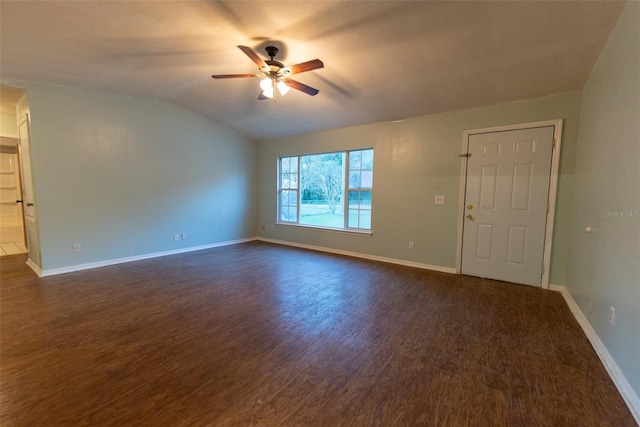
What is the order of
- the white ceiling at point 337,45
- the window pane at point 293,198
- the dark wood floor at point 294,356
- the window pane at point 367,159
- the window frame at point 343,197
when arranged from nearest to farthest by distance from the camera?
the dark wood floor at point 294,356
the white ceiling at point 337,45
the window pane at point 367,159
the window frame at point 343,197
the window pane at point 293,198

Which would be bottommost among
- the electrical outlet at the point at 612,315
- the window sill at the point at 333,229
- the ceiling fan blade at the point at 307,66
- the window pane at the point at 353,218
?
the electrical outlet at the point at 612,315

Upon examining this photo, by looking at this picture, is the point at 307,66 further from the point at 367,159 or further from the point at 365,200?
the point at 365,200

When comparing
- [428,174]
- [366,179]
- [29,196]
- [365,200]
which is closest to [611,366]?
[428,174]

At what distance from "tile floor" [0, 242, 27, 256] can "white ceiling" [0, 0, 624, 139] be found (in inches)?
134

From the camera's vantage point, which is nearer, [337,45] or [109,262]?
[337,45]

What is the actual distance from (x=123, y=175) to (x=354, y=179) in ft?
13.2

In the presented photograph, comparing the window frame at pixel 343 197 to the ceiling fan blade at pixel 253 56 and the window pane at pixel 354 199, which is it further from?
the ceiling fan blade at pixel 253 56

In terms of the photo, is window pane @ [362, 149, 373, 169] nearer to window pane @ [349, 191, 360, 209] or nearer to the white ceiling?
window pane @ [349, 191, 360, 209]

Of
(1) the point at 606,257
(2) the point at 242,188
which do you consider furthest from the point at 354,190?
(1) the point at 606,257

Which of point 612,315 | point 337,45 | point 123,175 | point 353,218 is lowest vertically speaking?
point 612,315

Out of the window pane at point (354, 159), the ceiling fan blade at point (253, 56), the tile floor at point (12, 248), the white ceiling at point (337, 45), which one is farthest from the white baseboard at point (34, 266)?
the window pane at point (354, 159)

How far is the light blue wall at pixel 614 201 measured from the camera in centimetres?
165

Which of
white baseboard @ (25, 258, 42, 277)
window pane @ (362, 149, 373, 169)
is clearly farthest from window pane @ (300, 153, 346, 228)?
white baseboard @ (25, 258, 42, 277)

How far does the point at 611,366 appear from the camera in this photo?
181 centimetres
